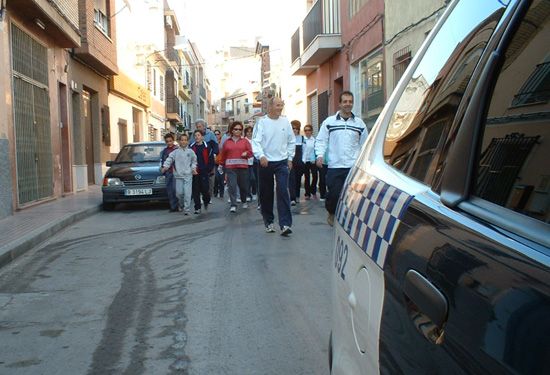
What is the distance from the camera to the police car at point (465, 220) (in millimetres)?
993

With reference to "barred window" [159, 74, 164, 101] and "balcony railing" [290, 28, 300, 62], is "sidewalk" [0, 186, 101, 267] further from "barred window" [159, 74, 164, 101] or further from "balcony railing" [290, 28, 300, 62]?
"barred window" [159, 74, 164, 101]

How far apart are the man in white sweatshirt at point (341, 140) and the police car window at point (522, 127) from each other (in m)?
5.89

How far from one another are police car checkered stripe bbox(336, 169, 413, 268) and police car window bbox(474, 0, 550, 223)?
324 millimetres

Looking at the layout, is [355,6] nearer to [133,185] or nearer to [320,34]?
[320,34]

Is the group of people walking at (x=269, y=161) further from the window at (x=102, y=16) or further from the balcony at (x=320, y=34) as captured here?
the window at (x=102, y=16)

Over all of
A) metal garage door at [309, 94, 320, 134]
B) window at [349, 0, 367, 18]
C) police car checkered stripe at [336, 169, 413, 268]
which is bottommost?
police car checkered stripe at [336, 169, 413, 268]

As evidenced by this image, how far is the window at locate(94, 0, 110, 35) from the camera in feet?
62.4

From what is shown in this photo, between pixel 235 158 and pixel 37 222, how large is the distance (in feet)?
11.8

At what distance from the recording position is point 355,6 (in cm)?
1634

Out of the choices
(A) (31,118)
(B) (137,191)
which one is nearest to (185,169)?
(B) (137,191)

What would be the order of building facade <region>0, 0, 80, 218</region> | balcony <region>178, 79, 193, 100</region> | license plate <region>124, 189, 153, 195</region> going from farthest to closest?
1. balcony <region>178, 79, 193, 100</region>
2. license plate <region>124, 189, 153, 195</region>
3. building facade <region>0, 0, 80, 218</region>

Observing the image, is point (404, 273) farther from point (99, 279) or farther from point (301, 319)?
point (99, 279)

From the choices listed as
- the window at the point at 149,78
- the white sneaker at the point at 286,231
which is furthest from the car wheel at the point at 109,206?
the window at the point at 149,78

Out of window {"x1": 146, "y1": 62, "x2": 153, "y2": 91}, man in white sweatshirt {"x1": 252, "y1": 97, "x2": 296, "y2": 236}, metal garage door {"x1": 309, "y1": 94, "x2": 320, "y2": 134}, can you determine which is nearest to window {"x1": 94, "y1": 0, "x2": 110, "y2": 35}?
metal garage door {"x1": 309, "y1": 94, "x2": 320, "y2": 134}
